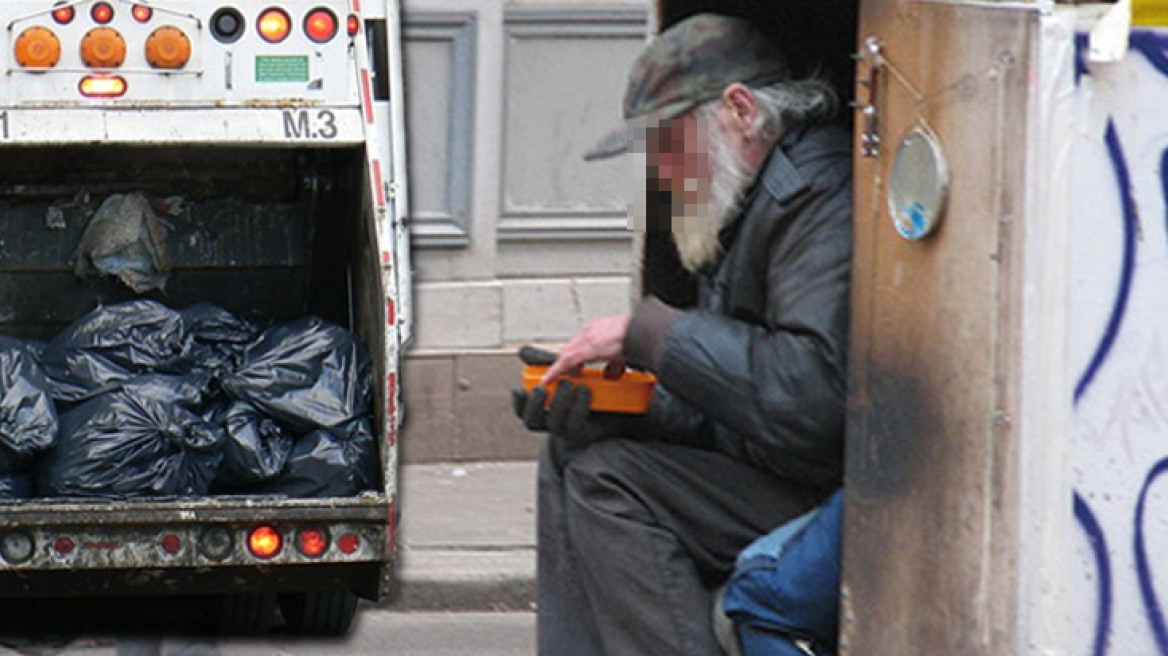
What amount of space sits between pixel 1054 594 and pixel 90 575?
306 cm

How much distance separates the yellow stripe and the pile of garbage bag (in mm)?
3143

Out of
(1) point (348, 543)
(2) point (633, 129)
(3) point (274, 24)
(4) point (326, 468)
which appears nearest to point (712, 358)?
(2) point (633, 129)

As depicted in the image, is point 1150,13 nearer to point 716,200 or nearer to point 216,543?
point 716,200

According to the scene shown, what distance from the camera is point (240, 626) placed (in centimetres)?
605

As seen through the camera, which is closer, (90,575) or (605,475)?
(605,475)

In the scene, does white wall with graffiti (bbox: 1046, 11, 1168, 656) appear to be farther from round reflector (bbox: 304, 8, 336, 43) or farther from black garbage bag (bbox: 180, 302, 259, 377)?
black garbage bag (bbox: 180, 302, 259, 377)

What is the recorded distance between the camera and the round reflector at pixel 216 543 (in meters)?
5.20

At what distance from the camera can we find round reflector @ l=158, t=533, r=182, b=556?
204 inches

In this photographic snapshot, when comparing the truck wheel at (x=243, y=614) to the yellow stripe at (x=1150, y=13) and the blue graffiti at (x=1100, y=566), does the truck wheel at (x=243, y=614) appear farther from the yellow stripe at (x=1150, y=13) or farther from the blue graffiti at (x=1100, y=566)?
the yellow stripe at (x=1150, y=13)

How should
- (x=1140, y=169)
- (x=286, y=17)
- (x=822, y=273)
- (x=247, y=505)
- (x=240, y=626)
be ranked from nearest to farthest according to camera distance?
(x=1140, y=169) < (x=822, y=273) < (x=247, y=505) < (x=286, y=17) < (x=240, y=626)

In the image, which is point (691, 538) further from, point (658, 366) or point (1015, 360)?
point (1015, 360)

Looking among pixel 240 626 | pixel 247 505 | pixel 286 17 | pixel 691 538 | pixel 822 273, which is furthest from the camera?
pixel 240 626

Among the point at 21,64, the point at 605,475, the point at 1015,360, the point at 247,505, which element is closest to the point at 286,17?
the point at 21,64

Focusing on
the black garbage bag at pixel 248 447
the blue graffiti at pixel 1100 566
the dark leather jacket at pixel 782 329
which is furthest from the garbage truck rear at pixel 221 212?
the blue graffiti at pixel 1100 566
